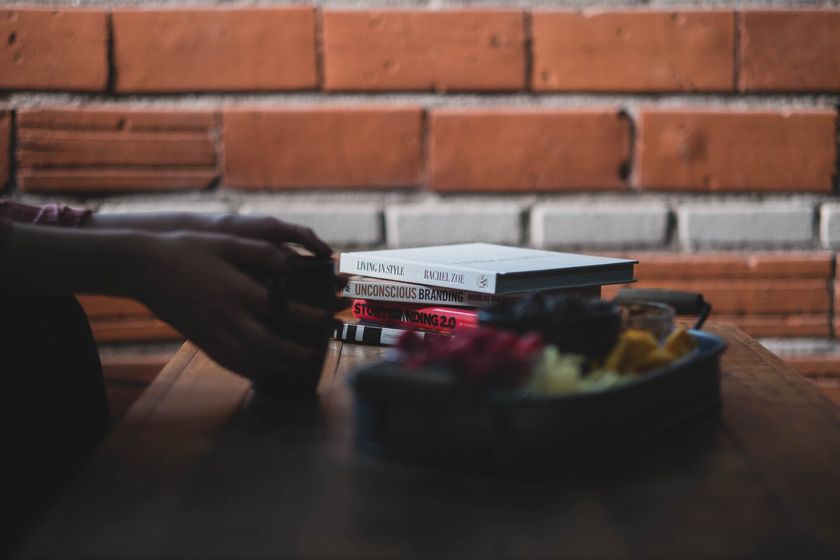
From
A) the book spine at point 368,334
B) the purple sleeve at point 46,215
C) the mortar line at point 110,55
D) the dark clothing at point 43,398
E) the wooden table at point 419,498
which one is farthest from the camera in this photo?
the mortar line at point 110,55

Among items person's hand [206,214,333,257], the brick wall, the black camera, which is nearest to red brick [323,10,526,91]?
the brick wall

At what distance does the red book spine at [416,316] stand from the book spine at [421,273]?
0.10 feet

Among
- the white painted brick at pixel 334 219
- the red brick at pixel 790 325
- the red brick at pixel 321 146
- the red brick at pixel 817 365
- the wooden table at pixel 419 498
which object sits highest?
the red brick at pixel 321 146

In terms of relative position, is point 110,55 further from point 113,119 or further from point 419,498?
point 419,498

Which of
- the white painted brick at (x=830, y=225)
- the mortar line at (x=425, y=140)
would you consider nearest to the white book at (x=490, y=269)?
the mortar line at (x=425, y=140)

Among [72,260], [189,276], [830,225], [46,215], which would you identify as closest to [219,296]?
Answer: [189,276]

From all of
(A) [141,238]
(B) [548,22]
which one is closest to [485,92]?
(B) [548,22]

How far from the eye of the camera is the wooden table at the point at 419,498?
18.4 inches

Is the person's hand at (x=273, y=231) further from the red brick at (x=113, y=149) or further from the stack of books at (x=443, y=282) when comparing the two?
the red brick at (x=113, y=149)

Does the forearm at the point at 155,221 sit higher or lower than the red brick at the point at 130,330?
higher

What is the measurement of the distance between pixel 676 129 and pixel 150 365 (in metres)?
0.93

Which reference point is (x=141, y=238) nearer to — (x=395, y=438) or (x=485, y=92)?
(x=395, y=438)

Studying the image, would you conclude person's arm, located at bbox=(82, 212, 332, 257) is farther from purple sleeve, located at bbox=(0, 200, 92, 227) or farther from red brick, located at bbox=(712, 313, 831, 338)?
red brick, located at bbox=(712, 313, 831, 338)

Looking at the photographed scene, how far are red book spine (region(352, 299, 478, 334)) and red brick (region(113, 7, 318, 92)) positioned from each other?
55cm
